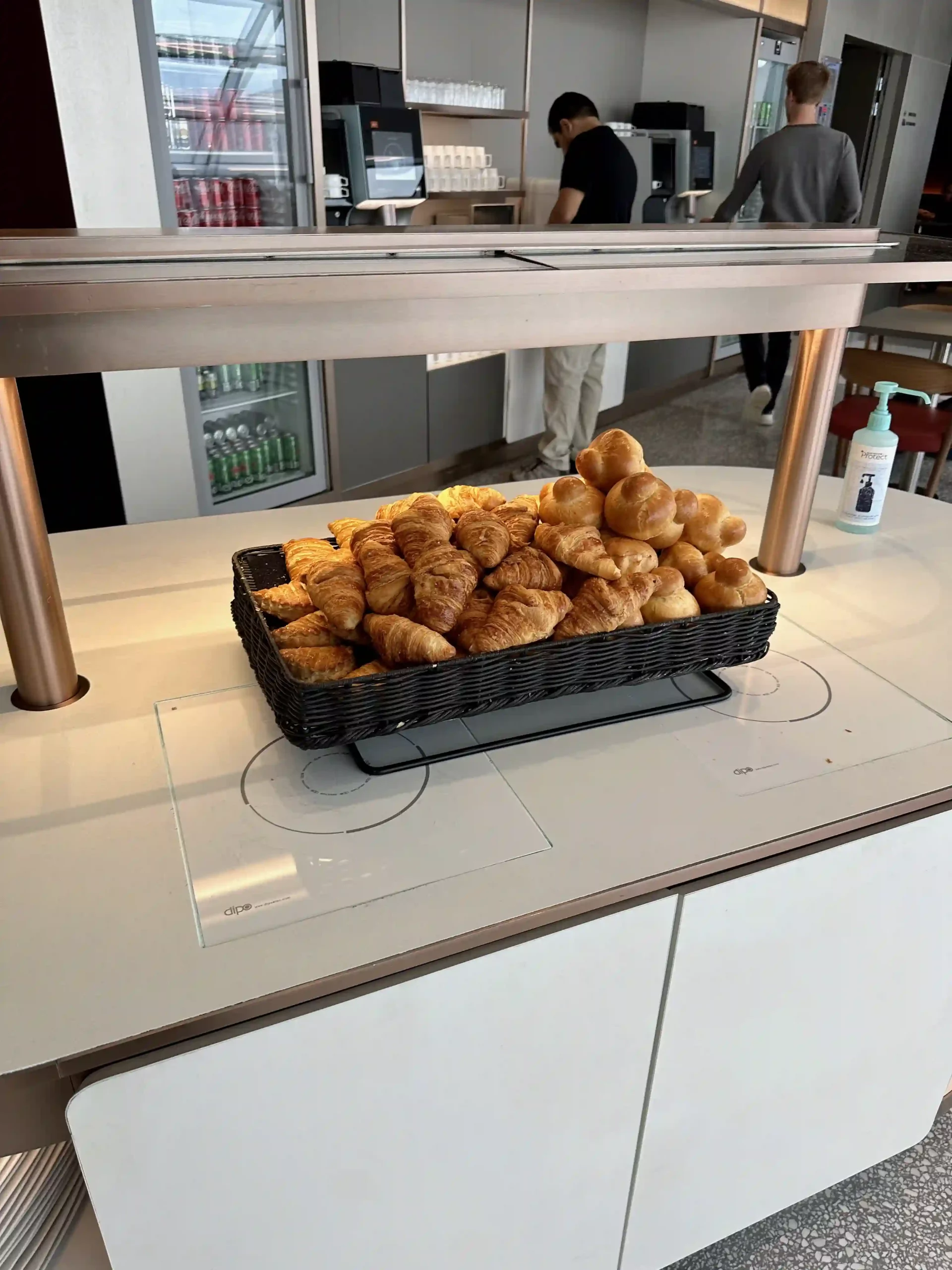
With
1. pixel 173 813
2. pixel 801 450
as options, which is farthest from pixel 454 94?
pixel 173 813

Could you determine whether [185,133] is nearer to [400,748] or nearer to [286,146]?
[286,146]

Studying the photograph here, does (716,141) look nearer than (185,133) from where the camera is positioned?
No

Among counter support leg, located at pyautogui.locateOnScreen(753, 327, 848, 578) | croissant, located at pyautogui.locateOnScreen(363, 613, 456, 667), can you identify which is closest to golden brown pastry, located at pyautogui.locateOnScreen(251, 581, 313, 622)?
croissant, located at pyautogui.locateOnScreen(363, 613, 456, 667)

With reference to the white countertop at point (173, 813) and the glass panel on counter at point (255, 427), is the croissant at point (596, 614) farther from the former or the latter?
the glass panel on counter at point (255, 427)

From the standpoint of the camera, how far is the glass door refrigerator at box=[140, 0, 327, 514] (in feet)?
8.88

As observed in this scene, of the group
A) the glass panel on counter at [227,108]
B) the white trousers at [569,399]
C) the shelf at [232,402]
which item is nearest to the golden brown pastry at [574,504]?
the glass panel on counter at [227,108]

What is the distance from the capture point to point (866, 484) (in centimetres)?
144

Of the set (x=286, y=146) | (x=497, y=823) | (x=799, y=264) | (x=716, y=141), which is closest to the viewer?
(x=497, y=823)

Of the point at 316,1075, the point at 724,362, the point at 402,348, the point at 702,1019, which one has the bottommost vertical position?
the point at 724,362

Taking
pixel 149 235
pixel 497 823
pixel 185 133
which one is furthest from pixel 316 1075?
pixel 185 133

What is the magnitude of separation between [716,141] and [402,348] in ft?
18.2

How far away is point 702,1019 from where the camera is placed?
3.02 feet

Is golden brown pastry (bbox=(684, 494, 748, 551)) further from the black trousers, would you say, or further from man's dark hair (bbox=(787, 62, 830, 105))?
the black trousers

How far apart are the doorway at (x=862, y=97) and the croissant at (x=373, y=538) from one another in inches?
286
